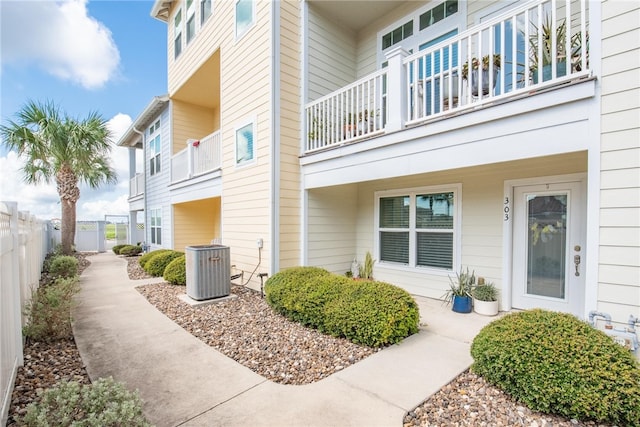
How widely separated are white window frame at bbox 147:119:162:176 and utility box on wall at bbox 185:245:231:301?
8319 millimetres

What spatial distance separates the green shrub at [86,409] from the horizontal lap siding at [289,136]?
422cm

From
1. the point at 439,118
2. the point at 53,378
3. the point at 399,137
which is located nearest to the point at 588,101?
the point at 439,118

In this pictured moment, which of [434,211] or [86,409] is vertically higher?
[434,211]

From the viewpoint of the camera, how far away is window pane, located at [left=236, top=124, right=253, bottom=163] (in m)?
7.04

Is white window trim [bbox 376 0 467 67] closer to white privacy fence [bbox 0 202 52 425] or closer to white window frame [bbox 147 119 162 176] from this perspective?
white privacy fence [bbox 0 202 52 425]

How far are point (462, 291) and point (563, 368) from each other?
9.44 feet

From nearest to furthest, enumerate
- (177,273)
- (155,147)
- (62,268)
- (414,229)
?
1. (414,229)
2. (177,273)
3. (62,268)
4. (155,147)

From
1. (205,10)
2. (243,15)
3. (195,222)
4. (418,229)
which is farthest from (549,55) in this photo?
(195,222)

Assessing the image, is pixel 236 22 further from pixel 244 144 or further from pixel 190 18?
pixel 190 18

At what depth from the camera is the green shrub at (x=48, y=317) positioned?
13.0 feet

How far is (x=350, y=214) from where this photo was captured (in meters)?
7.41

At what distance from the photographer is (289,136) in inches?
256

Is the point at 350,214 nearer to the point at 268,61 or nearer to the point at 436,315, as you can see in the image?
the point at 436,315

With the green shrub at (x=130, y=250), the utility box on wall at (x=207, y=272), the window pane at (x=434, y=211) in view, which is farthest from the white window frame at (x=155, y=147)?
the window pane at (x=434, y=211)
